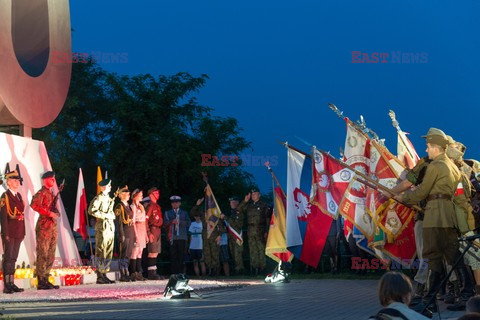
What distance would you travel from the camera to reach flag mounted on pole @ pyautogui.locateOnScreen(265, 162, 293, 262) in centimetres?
1869

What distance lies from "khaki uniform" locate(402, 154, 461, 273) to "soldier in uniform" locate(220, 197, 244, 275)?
1167cm

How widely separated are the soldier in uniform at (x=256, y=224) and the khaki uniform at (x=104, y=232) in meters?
4.60

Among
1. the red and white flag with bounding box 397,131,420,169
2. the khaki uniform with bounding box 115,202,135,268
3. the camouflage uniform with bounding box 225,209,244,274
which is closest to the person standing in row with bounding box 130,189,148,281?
the khaki uniform with bounding box 115,202,135,268

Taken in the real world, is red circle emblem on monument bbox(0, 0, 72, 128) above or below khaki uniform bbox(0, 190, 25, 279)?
above

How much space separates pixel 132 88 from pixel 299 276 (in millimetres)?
15283

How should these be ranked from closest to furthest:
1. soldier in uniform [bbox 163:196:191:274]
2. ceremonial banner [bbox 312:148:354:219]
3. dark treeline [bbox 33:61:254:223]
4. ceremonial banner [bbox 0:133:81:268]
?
ceremonial banner [bbox 312:148:354:219] → ceremonial banner [bbox 0:133:81:268] → soldier in uniform [bbox 163:196:191:274] → dark treeline [bbox 33:61:254:223]

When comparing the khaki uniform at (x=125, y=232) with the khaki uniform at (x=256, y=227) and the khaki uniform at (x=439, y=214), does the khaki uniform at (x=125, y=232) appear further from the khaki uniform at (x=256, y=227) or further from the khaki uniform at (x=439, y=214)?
the khaki uniform at (x=439, y=214)

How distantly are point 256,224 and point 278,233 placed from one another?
5.55 ft

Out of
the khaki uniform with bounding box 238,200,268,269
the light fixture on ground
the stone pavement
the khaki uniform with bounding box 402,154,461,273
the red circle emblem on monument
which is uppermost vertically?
the red circle emblem on monument

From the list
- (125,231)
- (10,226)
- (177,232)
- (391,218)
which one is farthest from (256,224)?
(391,218)

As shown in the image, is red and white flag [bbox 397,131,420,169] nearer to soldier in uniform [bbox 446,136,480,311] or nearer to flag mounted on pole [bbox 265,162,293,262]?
→ soldier in uniform [bbox 446,136,480,311]

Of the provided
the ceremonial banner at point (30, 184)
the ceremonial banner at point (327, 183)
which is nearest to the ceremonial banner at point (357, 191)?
the ceremonial banner at point (327, 183)

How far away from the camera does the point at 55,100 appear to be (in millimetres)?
18719

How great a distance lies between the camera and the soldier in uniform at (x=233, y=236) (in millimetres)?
20938
